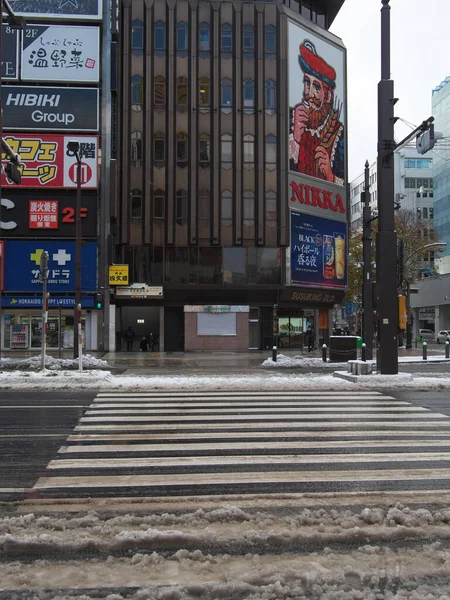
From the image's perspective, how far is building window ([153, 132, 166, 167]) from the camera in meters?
40.5

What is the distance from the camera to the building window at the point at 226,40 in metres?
41.4

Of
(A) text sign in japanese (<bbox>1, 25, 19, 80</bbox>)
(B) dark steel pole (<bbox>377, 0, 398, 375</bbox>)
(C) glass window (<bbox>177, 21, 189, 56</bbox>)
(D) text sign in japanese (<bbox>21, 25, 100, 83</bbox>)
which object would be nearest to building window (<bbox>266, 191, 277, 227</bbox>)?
(C) glass window (<bbox>177, 21, 189, 56</bbox>)

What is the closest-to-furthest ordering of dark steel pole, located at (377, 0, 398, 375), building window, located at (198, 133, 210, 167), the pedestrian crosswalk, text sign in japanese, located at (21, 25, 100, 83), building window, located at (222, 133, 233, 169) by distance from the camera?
the pedestrian crosswalk
dark steel pole, located at (377, 0, 398, 375)
text sign in japanese, located at (21, 25, 100, 83)
building window, located at (198, 133, 210, 167)
building window, located at (222, 133, 233, 169)

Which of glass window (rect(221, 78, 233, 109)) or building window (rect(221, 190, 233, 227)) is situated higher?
glass window (rect(221, 78, 233, 109))

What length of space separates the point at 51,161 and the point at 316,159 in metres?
18.8

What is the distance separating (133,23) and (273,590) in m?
43.0

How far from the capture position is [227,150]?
4116cm

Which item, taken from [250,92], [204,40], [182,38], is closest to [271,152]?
[250,92]

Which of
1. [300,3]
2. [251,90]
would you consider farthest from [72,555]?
[300,3]

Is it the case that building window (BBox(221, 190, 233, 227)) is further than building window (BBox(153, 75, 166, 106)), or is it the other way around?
building window (BBox(153, 75, 166, 106))

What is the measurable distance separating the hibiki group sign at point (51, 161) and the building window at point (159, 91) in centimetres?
563

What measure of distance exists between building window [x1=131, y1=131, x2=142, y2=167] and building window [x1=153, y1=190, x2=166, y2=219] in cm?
240

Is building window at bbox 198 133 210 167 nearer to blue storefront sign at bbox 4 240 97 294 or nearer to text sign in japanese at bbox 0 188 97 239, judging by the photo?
text sign in japanese at bbox 0 188 97 239

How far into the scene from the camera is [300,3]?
46.5 metres
